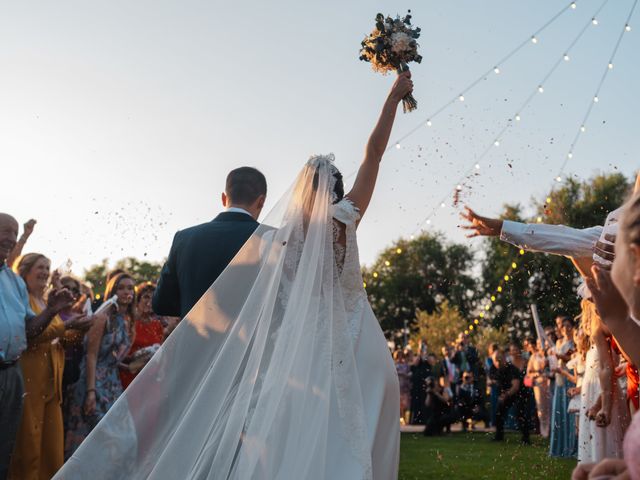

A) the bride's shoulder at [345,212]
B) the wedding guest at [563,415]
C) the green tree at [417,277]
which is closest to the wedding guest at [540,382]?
the wedding guest at [563,415]

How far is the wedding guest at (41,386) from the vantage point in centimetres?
699

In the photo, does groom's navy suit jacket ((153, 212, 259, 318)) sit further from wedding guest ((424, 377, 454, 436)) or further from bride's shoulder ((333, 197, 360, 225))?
wedding guest ((424, 377, 454, 436))

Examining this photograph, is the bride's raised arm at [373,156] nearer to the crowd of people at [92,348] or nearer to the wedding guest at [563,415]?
the crowd of people at [92,348]

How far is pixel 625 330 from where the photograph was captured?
9.49ft

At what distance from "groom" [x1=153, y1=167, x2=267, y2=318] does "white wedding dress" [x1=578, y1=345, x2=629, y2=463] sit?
2927mm

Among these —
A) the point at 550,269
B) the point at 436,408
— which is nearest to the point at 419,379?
the point at 436,408

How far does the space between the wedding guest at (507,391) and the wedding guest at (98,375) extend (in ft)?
36.0

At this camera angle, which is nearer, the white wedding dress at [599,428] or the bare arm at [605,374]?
the bare arm at [605,374]

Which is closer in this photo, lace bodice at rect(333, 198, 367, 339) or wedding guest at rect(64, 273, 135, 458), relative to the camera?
lace bodice at rect(333, 198, 367, 339)

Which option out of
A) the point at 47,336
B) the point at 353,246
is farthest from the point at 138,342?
the point at 353,246

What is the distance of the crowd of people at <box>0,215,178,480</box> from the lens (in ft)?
20.9

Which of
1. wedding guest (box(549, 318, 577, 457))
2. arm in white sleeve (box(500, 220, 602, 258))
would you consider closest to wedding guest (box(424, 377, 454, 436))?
wedding guest (box(549, 318, 577, 457))

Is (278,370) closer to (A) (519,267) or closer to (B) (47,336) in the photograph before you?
(B) (47,336)

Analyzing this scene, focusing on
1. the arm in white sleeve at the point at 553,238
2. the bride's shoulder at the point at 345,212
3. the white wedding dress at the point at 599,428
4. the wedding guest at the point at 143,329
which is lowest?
the white wedding dress at the point at 599,428
